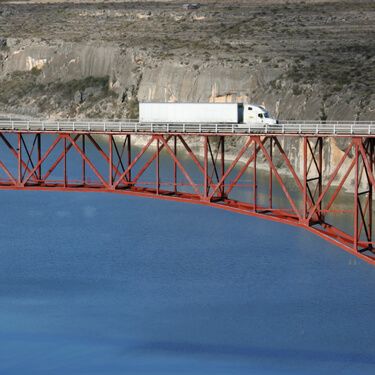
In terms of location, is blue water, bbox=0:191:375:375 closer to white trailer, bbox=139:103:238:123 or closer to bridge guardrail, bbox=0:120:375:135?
bridge guardrail, bbox=0:120:375:135

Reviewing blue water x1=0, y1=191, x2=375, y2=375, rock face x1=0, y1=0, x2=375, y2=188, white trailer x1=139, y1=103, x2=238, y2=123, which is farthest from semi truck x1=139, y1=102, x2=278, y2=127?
rock face x1=0, y1=0, x2=375, y2=188

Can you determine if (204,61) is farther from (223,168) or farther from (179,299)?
(223,168)

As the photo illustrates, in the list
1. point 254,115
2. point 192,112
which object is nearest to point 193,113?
point 192,112

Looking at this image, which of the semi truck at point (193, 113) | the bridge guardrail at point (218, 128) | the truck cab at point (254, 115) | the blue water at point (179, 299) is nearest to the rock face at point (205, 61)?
the blue water at point (179, 299)

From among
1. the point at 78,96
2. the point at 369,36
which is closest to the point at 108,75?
the point at 78,96

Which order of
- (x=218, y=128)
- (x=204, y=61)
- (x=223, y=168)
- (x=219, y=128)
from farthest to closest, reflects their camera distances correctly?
(x=204, y=61), (x=219, y=128), (x=218, y=128), (x=223, y=168)
